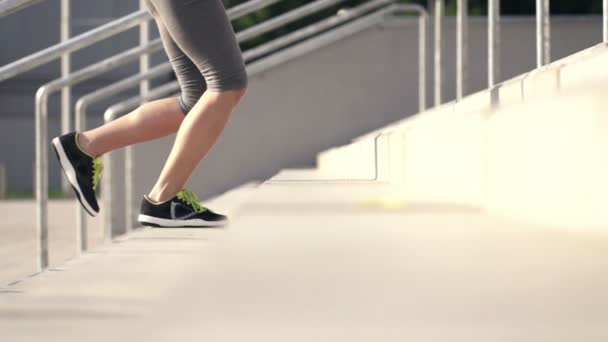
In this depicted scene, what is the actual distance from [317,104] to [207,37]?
4549 millimetres

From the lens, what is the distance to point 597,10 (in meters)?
23.9

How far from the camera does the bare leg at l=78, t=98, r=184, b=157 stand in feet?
8.79

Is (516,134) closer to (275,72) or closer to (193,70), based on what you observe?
(193,70)

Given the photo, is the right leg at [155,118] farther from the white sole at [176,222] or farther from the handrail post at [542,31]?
the handrail post at [542,31]

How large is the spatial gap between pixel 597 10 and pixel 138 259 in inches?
895

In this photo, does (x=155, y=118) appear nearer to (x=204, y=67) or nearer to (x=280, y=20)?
(x=204, y=67)

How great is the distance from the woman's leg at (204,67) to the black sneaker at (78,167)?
8.5 inches

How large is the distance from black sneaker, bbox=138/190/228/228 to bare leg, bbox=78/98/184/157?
0.15m

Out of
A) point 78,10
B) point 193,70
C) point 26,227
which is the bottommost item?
point 26,227

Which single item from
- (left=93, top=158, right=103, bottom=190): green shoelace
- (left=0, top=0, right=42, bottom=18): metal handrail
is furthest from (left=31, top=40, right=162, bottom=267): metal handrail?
(left=0, top=0, right=42, bottom=18): metal handrail

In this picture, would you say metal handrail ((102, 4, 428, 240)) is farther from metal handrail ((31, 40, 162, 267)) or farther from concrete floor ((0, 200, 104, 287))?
metal handrail ((31, 40, 162, 267))

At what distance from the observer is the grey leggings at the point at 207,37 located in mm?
2424

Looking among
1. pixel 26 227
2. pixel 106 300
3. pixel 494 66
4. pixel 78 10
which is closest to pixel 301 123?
pixel 26 227

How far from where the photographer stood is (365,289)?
103 cm
